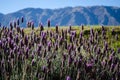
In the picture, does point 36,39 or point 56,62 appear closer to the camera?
point 56,62

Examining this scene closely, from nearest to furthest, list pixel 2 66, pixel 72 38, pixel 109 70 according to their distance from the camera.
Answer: pixel 2 66 → pixel 109 70 → pixel 72 38

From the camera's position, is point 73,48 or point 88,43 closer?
point 73,48

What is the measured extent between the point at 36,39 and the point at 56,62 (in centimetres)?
73

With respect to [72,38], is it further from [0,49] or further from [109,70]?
[0,49]

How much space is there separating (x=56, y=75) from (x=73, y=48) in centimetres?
77

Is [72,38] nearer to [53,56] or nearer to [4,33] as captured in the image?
[53,56]

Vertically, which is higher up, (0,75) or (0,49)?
(0,49)

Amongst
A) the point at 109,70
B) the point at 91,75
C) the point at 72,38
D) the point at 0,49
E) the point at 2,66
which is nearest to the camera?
the point at 2,66

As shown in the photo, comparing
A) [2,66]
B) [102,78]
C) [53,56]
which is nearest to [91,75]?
[102,78]

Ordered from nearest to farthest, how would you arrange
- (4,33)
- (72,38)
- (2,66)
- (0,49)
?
(2,66)
(0,49)
(72,38)
(4,33)

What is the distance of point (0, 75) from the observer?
4.51 metres

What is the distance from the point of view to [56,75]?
4938mm

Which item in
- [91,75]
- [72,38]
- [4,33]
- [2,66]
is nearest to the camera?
[2,66]

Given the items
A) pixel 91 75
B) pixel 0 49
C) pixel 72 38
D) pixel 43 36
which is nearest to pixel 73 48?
pixel 72 38
